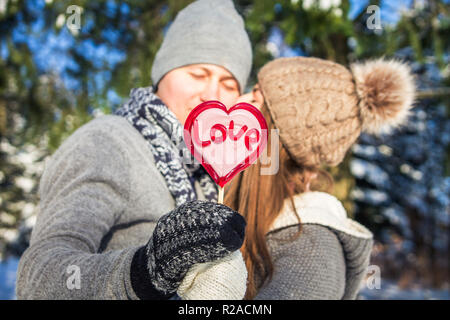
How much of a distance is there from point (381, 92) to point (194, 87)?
664mm

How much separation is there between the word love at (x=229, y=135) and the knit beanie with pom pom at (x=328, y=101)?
0.39 meters

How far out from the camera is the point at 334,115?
1307 mm

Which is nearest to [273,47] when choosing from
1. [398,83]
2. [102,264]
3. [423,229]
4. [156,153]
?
[398,83]

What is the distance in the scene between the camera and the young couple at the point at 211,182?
36.8 inches

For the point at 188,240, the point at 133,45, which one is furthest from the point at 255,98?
the point at 133,45

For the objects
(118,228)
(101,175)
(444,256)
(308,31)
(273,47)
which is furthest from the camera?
(444,256)

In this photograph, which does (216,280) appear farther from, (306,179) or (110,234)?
(306,179)

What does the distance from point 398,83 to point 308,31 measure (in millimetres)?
1090

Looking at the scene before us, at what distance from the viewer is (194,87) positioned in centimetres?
143

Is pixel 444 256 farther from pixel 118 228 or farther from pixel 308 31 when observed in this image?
pixel 118 228

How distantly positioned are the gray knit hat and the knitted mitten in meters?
0.94

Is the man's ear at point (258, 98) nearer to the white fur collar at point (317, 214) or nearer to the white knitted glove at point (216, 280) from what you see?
the white fur collar at point (317, 214)

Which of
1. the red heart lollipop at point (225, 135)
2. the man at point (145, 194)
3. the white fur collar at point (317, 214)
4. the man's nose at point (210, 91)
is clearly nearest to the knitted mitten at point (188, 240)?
the man at point (145, 194)

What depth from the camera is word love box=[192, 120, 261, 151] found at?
90 cm
